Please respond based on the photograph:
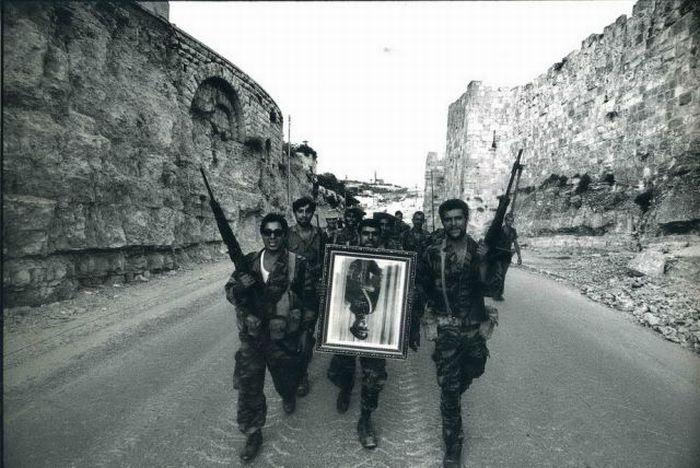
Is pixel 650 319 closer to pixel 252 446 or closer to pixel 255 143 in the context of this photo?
pixel 252 446

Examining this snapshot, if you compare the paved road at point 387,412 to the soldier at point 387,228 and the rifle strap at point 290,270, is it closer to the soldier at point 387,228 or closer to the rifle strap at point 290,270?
the rifle strap at point 290,270

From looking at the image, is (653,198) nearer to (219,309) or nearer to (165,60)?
(219,309)

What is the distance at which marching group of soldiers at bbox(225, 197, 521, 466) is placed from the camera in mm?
3158

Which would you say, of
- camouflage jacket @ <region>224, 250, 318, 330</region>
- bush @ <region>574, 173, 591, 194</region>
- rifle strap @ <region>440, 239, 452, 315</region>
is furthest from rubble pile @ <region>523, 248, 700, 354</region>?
camouflage jacket @ <region>224, 250, 318, 330</region>

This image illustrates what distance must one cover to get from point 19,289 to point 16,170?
213 cm

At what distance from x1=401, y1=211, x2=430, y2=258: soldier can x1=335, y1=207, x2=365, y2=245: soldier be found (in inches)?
54.7

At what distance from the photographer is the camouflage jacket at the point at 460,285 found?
335 centimetres

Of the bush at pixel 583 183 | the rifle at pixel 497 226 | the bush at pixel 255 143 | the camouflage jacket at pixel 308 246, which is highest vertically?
the bush at pixel 255 143

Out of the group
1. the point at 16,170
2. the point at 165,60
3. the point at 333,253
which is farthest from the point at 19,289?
the point at 165,60

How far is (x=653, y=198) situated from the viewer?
32.2 feet

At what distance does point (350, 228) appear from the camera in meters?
5.81

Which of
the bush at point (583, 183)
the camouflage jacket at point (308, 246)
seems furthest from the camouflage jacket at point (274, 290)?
the bush at point (583, 183)

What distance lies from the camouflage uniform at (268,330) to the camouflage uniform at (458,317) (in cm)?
131

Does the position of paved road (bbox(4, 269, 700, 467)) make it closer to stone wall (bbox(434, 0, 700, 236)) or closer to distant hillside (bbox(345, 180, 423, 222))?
stone wall (bbox(434, 0, 700, 236))
